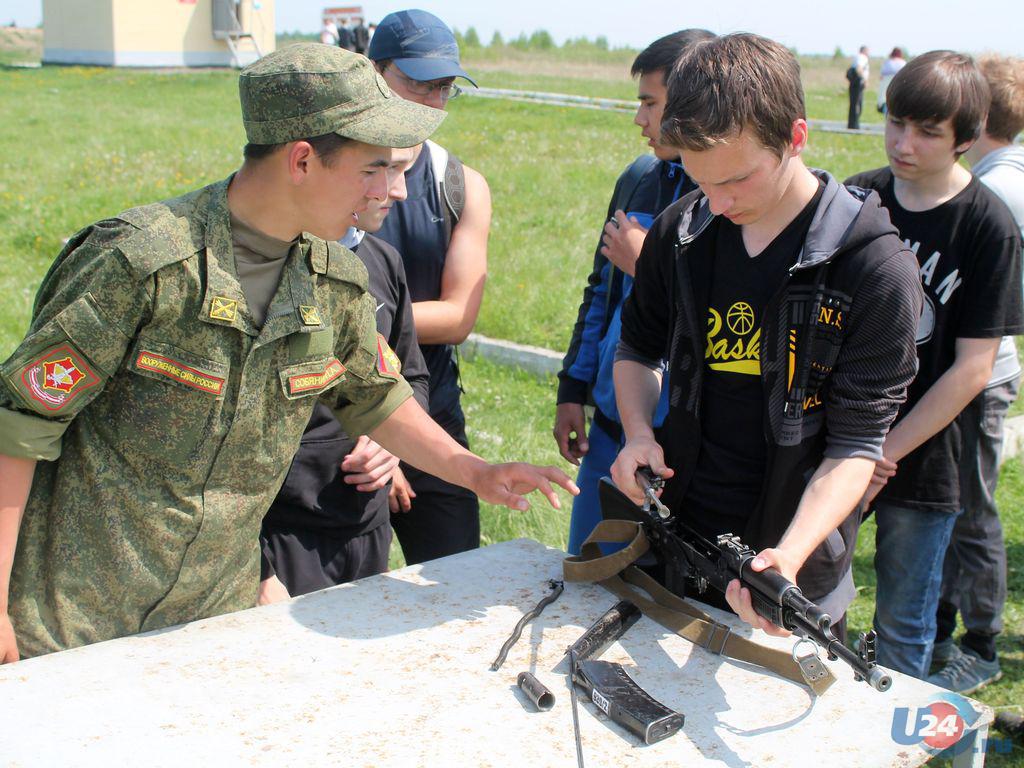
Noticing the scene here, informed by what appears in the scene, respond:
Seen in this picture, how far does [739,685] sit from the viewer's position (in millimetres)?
2107

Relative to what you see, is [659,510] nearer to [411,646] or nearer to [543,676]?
[543,676]

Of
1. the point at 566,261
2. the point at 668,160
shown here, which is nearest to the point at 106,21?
the point at 566,261

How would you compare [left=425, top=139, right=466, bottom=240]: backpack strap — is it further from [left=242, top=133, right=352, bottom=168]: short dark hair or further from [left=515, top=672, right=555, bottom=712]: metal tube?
[left=515, top=672, right=555, bottom=712]: metal tube

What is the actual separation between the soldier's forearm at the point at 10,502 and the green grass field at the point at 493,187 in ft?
9.66

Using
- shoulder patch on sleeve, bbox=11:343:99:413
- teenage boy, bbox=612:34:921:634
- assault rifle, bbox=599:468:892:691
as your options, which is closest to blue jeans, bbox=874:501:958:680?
teenage boy, bbox=612:34:921:634

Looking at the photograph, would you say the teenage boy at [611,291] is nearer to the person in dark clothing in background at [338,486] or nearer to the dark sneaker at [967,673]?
the person in dark clothing in background at [338,486]

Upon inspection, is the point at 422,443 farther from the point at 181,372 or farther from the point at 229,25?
the point at 229,25

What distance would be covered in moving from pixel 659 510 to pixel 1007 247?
1.41 metres

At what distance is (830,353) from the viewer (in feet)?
7.13

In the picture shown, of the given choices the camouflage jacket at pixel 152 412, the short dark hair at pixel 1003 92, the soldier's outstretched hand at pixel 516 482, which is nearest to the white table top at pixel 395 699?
the camouflage jacket at pixel 152 412

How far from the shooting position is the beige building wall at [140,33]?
115 ft

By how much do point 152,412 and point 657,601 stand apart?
3.88 ft

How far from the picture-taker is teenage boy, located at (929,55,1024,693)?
3.47 metres

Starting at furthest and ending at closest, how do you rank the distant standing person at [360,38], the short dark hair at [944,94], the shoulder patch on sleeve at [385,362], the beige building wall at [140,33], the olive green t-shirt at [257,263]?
the beige building wall at [140,33] → the distant standing person at [360,38] → the short dark hair at [944,94] → the shoulder patch on sleeve at [385,362] → the olive green t-shirt at [257,263]
